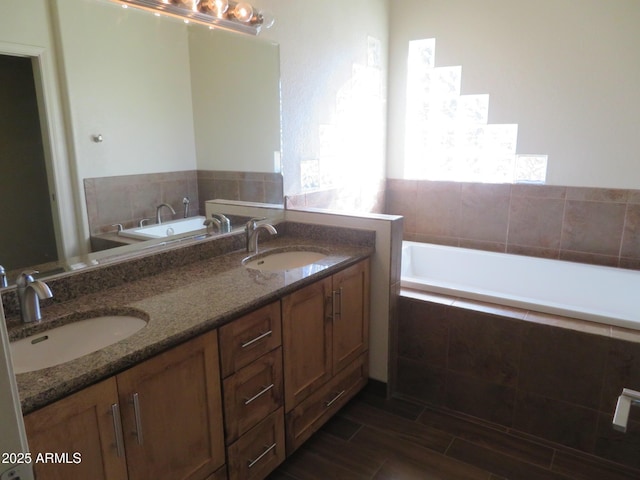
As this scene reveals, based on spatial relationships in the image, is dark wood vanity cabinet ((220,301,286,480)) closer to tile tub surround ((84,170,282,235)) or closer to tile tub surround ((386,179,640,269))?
tile tub surround ((84,170,282,235))

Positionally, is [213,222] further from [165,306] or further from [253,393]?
[253,393]

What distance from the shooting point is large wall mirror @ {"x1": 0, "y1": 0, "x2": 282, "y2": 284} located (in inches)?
64.2

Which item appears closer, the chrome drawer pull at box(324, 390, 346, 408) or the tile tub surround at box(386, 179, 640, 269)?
the chrome drawer pull at box(324, 390, 346, 408)

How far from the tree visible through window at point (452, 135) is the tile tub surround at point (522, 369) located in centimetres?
136

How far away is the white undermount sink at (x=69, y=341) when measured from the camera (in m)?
1.33

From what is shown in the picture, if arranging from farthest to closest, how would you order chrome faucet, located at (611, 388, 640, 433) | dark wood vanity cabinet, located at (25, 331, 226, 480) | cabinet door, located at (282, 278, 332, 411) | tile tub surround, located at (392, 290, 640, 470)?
tile tub surround, located at (392, 290, 640, 470), cabinet door, located at (282, 278, 332, 411), dark wood vanity cabinet, located at (25, 331, 226, 480), chrome faucet, located at (611, 388, 640, 433)

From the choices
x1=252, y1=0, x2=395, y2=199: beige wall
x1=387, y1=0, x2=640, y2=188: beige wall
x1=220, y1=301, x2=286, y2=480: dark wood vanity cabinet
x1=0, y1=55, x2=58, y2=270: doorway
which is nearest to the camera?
x1=0, y1=55, x2=58, y2=270: doorway

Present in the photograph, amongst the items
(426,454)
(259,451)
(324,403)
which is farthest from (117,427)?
(426,454)

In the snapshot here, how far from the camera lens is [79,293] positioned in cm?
163

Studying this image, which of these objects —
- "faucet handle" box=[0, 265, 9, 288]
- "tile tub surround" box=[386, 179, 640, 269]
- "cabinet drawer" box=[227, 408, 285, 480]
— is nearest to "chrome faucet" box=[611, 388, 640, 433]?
"cabinet drawer" box=[227, 408, 285, 480]

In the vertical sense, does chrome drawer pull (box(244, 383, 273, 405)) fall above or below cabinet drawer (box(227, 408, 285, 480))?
above

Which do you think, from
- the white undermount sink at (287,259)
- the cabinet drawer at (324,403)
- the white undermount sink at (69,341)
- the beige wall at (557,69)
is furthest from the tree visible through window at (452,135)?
the white undermount sink at (69,341)

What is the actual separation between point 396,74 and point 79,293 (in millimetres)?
2862

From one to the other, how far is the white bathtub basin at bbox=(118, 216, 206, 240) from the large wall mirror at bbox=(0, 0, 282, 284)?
0.13 ft
